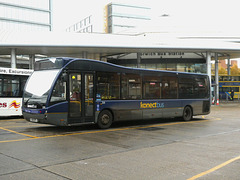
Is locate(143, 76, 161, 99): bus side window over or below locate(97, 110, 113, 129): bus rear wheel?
over

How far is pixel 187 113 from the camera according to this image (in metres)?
17.8

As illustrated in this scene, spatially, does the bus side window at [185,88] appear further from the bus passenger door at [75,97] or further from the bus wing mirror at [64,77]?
the bus wing mirror at [64,77]

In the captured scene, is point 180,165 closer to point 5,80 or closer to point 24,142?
point 24,142

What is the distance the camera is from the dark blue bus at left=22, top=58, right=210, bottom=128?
37.7 ft

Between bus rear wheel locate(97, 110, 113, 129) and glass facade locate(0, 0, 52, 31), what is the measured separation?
80347 millimetres

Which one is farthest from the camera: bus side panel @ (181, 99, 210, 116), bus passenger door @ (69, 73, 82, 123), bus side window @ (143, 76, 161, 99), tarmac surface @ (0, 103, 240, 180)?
bus side panel @ (181, 99, 210, 116)

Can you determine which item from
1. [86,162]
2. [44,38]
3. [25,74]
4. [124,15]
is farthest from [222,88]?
[124,15]

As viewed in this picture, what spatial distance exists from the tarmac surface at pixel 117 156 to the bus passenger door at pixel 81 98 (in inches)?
44.4

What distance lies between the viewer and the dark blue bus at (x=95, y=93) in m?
11.5

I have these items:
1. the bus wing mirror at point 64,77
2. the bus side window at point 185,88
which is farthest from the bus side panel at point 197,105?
the bus wing mirror at point 64,77

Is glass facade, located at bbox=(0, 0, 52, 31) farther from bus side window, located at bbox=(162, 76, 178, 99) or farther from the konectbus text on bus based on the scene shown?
bus side window, located at bbox=(162, 76, 178, 99)

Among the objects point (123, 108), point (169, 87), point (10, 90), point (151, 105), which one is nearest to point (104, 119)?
point (123, 108)

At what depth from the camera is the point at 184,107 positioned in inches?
687

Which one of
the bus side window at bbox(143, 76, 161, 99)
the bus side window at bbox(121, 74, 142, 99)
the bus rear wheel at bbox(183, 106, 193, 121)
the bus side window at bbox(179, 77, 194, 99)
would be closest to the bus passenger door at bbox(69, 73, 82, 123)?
the bus side window at bbox(121, 74, 142, 99)
